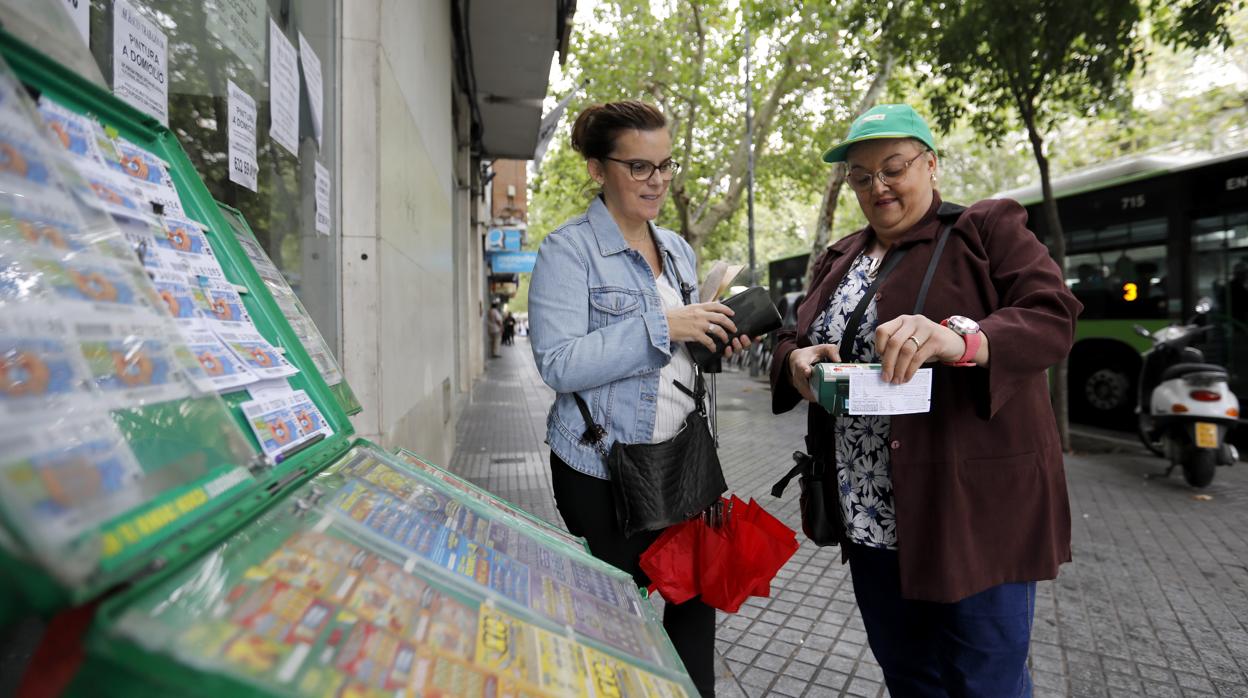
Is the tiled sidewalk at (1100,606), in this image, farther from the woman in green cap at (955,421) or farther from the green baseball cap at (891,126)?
the green baseball cap at (891,126)

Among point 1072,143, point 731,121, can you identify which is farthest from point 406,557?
point 1072,143

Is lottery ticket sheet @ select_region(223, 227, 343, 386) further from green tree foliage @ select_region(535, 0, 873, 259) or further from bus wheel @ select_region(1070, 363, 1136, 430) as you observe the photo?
green tree foliage @ select_region(535, 0, 873, 259)

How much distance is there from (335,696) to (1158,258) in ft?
34.0

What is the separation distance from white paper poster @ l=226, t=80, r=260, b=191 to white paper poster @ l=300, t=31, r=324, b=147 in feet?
1.55

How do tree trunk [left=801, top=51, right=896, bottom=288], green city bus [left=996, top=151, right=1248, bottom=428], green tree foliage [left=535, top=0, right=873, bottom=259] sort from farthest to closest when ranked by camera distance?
1. green tree foliage [left=535, top=0, right=873, bottom=259]
2. tree trunk [left=801, top=51, right=896, bottom=288]
3. green city bus [left=996, top=151, right=1248, bottom=428]

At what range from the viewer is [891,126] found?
1.76 metres

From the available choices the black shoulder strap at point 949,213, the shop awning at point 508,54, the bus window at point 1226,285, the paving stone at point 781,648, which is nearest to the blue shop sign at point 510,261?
the shop awning at point 508,54

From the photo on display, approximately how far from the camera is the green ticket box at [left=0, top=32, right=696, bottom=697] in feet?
1.73

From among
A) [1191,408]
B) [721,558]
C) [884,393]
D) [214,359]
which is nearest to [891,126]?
[884,393]

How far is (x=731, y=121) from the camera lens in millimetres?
17547

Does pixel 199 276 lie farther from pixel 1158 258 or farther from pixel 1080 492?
pixel 1158 258

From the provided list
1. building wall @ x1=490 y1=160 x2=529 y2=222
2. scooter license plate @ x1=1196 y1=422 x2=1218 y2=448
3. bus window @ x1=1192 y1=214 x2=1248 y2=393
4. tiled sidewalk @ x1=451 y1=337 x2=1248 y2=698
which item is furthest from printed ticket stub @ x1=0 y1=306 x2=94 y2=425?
building wall @ x1=490 y1=160 x2=529 y2=222

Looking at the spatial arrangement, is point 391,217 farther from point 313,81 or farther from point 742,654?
point 742,654

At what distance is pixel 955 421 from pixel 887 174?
0.65m
